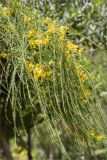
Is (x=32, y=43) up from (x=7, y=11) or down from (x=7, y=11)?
down

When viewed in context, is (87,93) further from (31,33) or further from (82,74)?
(31,33)

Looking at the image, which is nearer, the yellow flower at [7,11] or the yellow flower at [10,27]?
the yellow flower at [10,27]

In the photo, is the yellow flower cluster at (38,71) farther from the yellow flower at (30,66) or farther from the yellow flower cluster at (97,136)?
the yellow flower cluster at (97,136)

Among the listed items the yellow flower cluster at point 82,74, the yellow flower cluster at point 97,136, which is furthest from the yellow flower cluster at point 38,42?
the yellow flower cluster at point 97,136

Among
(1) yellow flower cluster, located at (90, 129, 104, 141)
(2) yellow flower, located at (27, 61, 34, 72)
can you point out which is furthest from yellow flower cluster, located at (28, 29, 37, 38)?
(1) yellow flower cluster, located at (90, 129, 104, 141)

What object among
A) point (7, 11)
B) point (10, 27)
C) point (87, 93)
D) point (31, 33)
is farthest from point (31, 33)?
point (87, 93)

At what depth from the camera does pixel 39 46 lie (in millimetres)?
1814

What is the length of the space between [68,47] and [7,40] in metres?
0.26

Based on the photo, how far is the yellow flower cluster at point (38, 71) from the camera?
5.76 feet

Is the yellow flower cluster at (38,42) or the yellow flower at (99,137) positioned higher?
the yellow flower cluster at (38,42)

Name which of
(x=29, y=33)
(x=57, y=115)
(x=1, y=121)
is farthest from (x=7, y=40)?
(x=1, y=121)

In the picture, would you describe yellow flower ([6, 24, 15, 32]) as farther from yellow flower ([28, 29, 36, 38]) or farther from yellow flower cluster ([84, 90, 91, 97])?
yellow flower cluster ([84, 90, 91, 97])

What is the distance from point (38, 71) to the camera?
69.3 inches

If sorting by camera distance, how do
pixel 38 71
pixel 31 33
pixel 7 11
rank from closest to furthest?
pixel 38 71
pixel 31 33
pixel 7 11
